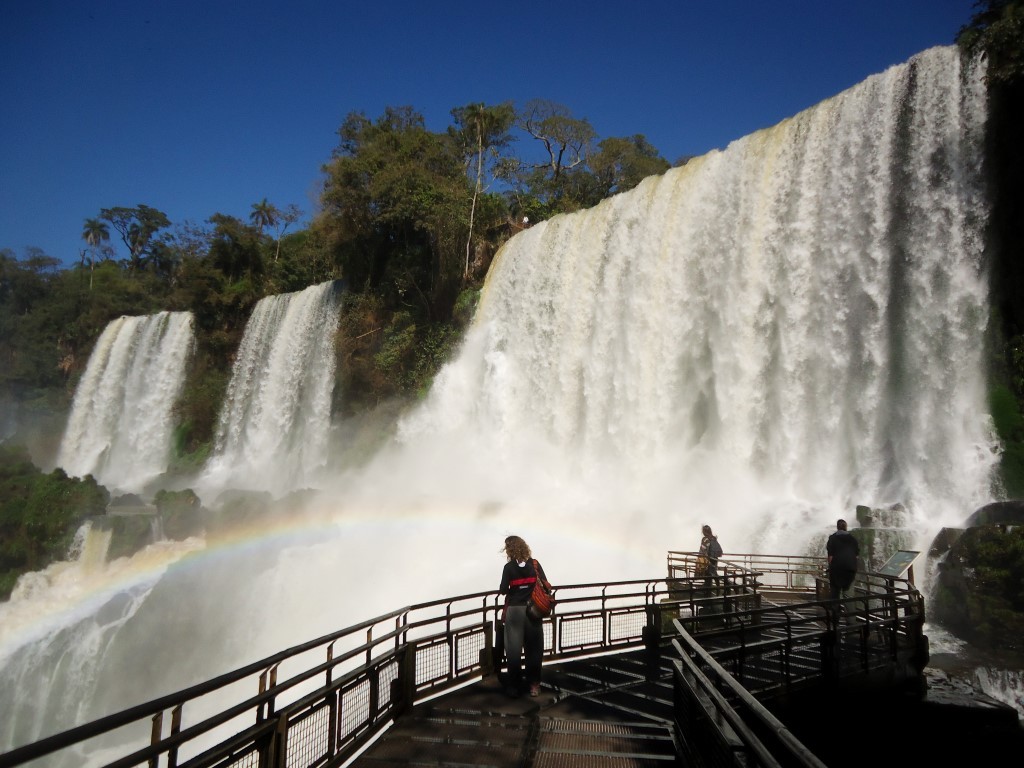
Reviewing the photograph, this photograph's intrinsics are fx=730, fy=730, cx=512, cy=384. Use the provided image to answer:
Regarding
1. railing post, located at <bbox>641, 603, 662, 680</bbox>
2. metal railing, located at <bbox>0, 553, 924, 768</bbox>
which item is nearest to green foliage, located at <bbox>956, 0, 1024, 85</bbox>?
metal railing, located at <bbox>0, 553, 924, 768</bbox>

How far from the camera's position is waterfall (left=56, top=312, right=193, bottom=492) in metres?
45.7

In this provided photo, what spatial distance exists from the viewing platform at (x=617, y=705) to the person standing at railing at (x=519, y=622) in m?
0.18

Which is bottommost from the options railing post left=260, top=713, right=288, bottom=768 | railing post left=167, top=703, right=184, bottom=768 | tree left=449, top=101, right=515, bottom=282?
railing post left=260, top=713, right=288, bottom=768

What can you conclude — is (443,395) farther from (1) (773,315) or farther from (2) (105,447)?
(2) (105,447)

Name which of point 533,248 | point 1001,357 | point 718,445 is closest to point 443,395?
point 533,248

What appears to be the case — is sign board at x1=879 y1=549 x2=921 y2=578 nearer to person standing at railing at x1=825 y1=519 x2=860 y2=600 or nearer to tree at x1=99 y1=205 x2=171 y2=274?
person standing at railing at x1=825 y1=519 x2=860 y2=600

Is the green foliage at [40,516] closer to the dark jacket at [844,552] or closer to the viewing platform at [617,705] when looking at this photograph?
the viewing platform at [617,705]

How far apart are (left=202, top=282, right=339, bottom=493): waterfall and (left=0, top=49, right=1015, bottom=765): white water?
37.7ft

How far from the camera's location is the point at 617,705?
21.2ft

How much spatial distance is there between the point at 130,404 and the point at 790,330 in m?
41.8

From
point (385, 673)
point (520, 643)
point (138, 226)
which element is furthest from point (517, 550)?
point (138, 226)

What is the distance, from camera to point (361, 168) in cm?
3878

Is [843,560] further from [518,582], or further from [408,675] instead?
[408,675]

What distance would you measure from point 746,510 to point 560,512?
5.85 m
